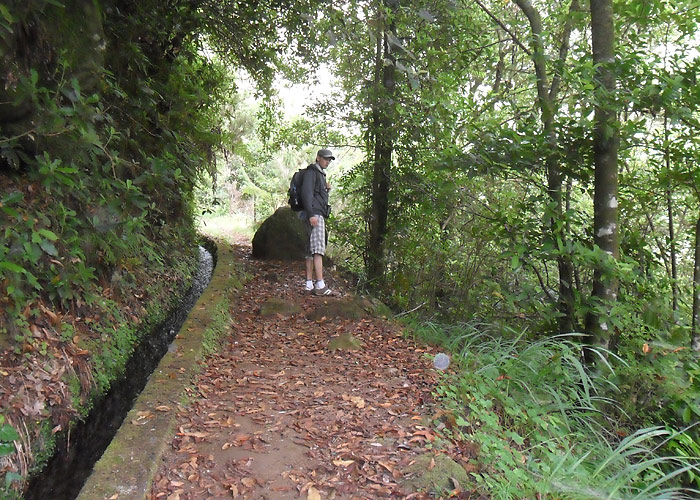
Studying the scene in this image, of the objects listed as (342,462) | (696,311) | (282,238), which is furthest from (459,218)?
(342,462)

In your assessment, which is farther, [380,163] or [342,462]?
[380,163]

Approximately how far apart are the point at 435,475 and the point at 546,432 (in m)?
1.32

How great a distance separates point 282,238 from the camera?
32.0 ft

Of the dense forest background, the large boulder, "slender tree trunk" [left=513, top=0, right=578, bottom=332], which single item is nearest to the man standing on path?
the dense forest background

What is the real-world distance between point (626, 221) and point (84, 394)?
6203mm

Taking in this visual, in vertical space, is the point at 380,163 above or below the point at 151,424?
above

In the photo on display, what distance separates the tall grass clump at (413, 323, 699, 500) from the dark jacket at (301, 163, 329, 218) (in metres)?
2.71

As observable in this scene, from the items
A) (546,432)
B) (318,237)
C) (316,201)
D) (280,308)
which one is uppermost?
(316,201)

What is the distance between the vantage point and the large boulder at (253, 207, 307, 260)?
964 cm

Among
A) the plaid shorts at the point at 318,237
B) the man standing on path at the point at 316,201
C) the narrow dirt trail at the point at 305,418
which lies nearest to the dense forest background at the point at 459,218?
the narrow dirt trail at the point at 305,418

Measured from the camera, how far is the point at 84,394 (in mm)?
4305

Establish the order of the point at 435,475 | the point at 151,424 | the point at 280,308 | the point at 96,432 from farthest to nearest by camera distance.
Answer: the point at 280,308 < the point at 96,432 < the point at 151,424 < the point at 435,475

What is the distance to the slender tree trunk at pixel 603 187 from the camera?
4.75 metres

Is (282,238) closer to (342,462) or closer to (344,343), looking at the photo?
(344,343)
